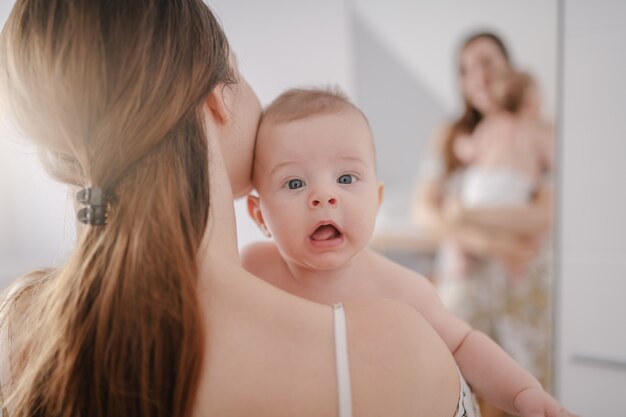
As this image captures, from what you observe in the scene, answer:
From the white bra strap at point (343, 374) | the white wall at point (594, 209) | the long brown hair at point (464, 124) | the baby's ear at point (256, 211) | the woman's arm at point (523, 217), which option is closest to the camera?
the white bra strap at point (343, 374)

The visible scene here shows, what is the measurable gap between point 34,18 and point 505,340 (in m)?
2.08

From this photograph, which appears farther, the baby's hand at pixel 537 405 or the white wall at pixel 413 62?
the white wall at pixel 413 62

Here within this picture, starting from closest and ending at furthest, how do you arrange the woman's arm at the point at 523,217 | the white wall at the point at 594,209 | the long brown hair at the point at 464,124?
1. the white wall at the point at 594,209
2. the woman's arm at the point at 523,217
3. the long brown hair at the point at 464,124

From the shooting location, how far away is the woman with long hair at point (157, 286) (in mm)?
571

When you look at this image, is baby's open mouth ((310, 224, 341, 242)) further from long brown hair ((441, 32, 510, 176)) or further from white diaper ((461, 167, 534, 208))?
long brown hair ((441, 32, 510, 176))

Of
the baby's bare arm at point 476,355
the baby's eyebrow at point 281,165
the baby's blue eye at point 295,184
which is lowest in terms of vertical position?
the baby's bare arm at point 476,355

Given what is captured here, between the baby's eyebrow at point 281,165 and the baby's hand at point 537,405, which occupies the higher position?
the baby's eyebrow at point 281,165

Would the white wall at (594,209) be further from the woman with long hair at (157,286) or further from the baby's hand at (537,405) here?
the woman with long hair at (157,286)

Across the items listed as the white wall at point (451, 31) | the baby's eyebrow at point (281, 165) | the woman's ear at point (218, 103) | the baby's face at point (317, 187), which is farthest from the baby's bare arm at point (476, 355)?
the white wall at point (451, 31)

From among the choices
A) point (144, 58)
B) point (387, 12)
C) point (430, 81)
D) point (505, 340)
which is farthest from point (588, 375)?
point (144, 58)

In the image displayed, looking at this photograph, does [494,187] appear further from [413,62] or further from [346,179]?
[346,179]

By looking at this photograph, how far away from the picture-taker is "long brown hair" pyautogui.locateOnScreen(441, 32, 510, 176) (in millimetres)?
2211

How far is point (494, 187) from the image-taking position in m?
2.15

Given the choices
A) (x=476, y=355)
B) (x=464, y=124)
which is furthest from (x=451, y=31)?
(x=476, y=355)
